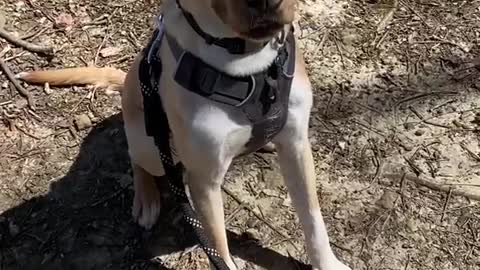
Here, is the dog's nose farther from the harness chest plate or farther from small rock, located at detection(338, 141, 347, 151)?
small rock, located at detection(338, 141, 347, 151)

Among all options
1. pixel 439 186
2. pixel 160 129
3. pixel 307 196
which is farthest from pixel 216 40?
pixel 439 186

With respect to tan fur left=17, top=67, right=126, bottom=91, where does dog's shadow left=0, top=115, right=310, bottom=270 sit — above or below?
below

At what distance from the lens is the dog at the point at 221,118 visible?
8.08 ft

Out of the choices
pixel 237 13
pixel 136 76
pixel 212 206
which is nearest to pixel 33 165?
pixel 136 76

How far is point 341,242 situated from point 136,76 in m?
1.00

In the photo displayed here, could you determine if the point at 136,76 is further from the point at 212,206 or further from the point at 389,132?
the point at 389,132

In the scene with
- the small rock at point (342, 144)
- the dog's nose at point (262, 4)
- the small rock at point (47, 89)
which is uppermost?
the dog's nose at point (262, 4)

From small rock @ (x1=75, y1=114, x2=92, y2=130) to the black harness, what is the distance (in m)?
1.03

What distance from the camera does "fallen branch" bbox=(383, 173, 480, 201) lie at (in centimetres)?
352

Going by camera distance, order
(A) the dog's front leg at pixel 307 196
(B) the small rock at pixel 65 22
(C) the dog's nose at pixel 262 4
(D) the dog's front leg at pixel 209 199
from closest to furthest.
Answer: (C) the dog's nose at pixel 262 4 → (D) the dog's front leg at pixel 209 199 → (A) the dog's front leg at pixel 307 196 → (B) the small rock at pixel 65 22

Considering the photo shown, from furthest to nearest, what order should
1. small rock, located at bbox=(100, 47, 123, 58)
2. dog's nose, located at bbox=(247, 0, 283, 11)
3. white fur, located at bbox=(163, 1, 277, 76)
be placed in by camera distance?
small rock, located at bbox=(100, 47, 123, 58), white fur, located at bbox=(163, 1, 277, 76), dog's nose, located at bbox=(247, 0, 283, 11)

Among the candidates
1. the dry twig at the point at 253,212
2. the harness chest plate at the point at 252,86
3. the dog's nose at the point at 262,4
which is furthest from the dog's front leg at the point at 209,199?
the dog's nose at the point at 262,4

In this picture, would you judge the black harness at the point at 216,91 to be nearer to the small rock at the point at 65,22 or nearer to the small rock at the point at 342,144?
the small rock at the point at 342,144

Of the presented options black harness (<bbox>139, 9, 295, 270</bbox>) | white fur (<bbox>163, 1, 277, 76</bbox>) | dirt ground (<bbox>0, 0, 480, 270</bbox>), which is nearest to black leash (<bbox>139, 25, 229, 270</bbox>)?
black harness (<bbox>139, 9, 295, 270</bbox>)
